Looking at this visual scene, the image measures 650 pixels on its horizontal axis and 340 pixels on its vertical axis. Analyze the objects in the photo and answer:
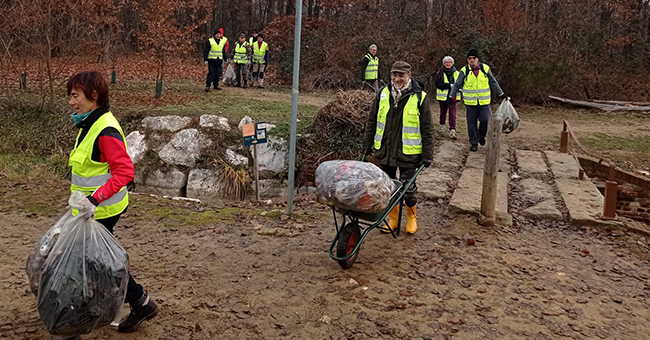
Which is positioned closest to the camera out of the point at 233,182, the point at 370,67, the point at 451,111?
the point at 233,182

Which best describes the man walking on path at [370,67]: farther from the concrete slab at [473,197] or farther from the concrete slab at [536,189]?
the concrete slab at [536,189]

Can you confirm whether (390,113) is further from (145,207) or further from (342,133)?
(342,133)

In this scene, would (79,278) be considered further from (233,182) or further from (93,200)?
(233,182)

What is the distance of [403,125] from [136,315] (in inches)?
129

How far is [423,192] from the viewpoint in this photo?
7676 mm

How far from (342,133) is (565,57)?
1132 cm

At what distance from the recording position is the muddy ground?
412 cm

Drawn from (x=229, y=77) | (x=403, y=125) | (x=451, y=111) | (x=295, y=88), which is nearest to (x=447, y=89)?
(x=451, y=111)

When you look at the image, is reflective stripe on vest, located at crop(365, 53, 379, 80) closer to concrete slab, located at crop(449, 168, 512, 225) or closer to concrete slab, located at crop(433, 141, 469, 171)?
concrete slab, located at crop(433, 141, 469, 171)

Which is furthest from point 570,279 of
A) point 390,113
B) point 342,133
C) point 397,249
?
point 342,133

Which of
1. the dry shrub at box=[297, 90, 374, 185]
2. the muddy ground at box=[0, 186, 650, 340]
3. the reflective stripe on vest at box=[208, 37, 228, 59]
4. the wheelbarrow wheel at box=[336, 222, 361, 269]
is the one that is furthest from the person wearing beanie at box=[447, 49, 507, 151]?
the reflective stripe on vest at box=[208, 37, 228, 59]

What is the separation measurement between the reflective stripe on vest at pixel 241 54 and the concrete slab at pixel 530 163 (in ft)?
32.8

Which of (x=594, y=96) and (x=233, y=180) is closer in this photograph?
(x=233, y=180)

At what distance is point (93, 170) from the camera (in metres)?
3.60
